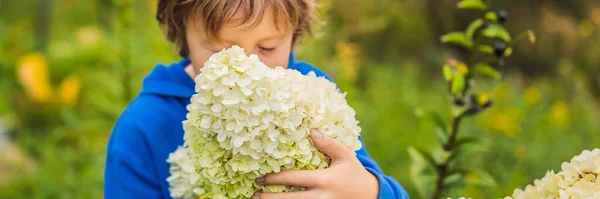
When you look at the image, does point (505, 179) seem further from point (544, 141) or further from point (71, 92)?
point (71, 92)

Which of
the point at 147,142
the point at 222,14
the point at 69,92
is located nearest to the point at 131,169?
the point at 147,142

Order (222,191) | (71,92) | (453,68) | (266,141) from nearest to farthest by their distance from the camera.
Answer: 1. (266,141)
2. (222,191)
3. (453,68)
4. (71,92)

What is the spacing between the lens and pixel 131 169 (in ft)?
6.05

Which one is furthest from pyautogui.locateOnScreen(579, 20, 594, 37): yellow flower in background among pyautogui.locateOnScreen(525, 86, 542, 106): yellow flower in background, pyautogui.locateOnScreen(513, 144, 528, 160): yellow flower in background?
pyautogui.locateOnScreen(513, 144, 528, 160): yellow flower in background

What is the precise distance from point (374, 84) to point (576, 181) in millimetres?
2885

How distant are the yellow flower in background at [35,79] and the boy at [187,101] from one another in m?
2.34

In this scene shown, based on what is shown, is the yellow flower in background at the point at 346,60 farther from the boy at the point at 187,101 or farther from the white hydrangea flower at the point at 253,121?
the white hydrangea flower at the point at 253,121

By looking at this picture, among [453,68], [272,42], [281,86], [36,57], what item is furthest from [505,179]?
[36,57]

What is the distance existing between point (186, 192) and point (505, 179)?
200 centimetres

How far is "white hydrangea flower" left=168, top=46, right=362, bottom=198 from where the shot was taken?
1335 millimetres

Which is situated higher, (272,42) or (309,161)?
(272,42)

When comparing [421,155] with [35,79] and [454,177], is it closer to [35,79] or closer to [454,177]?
[454,177]

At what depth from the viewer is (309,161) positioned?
1453 millimetres

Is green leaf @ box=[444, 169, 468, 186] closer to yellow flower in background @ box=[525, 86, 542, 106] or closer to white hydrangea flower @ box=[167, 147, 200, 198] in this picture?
white hydrangea flower @ box=[167, 147, 200, 198]
